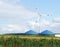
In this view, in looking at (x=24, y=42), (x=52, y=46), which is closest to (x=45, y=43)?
(x=52, y=46)

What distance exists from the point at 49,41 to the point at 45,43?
1.00 m

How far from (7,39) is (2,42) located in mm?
884

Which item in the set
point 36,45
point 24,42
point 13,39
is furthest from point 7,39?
point 36,45

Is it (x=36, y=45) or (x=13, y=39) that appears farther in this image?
(x=13, y=39)

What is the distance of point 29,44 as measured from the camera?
2689 cm

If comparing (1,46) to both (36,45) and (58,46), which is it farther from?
(58,46)

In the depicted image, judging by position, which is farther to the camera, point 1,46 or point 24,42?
point 24,42

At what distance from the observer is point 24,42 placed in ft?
89.4

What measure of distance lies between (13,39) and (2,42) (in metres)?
1.51

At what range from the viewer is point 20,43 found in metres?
26.4

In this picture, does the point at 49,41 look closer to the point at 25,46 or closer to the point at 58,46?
the point at 58,46

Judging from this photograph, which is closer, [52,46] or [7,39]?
[52,46]

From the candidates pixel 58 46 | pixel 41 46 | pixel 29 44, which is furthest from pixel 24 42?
pixel 58 46

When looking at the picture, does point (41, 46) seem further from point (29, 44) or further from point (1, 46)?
point (1, 46)
